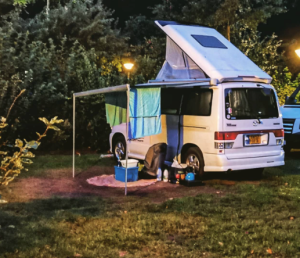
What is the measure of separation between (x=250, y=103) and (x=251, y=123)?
38 centimetres

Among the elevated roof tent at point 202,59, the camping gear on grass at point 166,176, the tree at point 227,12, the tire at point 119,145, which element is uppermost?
the tree at point 227,12

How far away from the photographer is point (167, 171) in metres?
8.29

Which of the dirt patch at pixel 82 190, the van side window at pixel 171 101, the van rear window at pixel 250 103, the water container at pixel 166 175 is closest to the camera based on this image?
the dirt patch at pixel 82 190

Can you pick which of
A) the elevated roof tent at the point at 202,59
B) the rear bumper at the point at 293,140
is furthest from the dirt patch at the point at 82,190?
the rear bumper at the point at 293,140

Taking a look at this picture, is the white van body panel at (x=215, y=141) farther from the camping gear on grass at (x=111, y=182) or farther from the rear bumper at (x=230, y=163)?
the camping gear on grass at (x=111, y=182)

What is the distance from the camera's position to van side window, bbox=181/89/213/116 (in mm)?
7738

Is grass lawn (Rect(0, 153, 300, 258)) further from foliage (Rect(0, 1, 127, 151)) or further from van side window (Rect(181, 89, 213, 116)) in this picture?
foliage (Rect(0, 1, 127, 151))

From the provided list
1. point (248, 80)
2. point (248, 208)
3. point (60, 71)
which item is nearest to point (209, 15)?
point (60, 71)

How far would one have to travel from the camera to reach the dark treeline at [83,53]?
11.9 m

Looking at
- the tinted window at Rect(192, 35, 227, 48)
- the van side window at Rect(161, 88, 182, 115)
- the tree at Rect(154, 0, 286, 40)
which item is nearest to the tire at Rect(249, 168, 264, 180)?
the van side window at Rect(161, 88, 182, 115)

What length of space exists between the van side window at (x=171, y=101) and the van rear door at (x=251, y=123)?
49.4 inches

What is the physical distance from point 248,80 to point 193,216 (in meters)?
3.26

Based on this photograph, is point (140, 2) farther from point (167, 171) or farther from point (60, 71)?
point (167, 171)

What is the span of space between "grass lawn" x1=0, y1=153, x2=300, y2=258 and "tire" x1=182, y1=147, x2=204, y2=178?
0.73 metres
